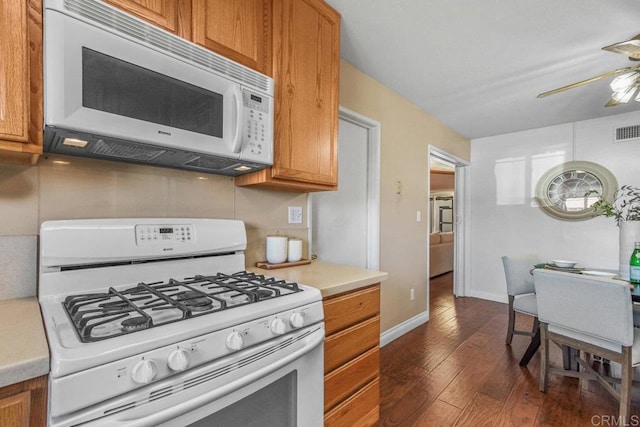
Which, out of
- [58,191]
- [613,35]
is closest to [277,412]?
[58,191]

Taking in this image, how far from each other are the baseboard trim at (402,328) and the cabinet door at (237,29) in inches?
93.7

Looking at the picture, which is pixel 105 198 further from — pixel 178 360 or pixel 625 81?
pixel 625 81

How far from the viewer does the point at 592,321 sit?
1.73 metres

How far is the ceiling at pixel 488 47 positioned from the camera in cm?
174

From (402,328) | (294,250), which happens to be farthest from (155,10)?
(402,328)

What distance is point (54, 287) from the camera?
1.03 meters

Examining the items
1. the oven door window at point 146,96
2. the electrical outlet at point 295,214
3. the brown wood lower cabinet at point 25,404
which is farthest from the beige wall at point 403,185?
the brown wood lower cabinet at point 25,404

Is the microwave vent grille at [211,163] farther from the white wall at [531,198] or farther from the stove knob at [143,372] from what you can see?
the white wall at [531,198]

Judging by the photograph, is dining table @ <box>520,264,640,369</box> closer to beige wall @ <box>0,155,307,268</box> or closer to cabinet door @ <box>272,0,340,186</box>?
cabinet door @ <box>272,0,340,186</box>

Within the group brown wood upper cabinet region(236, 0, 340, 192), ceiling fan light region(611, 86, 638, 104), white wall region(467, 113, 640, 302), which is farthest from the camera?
white wall region(467, 113, 640, 302)

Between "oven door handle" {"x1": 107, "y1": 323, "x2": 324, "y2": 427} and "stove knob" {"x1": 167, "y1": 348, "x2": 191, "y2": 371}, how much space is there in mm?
93

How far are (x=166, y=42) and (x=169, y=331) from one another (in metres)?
1.01

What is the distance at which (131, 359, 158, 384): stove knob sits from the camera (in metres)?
0.66

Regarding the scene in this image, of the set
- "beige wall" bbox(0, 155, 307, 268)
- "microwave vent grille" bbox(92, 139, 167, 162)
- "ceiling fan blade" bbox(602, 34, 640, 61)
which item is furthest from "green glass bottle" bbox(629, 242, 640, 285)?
"microwave vent grille" bbox(92, 139, 167, 162)
